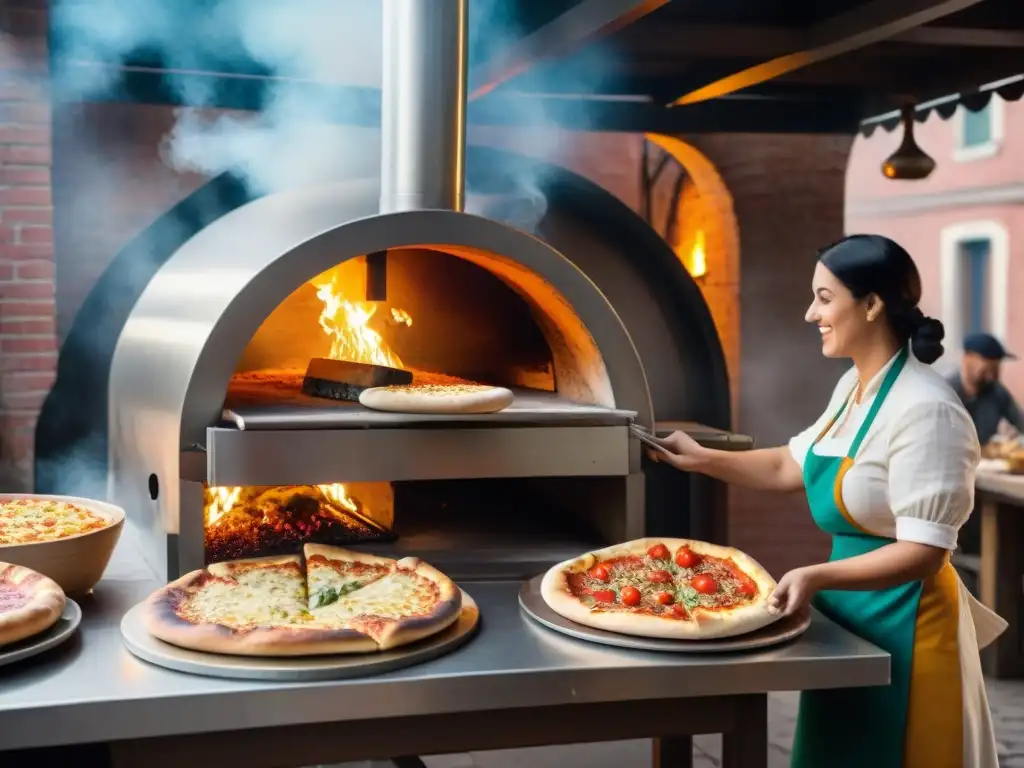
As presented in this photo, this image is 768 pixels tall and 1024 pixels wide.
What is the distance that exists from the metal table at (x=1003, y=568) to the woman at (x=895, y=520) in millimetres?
3282

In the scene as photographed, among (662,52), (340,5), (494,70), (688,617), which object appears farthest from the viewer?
(340,5)

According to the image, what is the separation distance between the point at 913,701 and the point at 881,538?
0.38m

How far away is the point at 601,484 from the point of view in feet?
10.5

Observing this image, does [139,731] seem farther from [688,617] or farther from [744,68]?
[744,68]

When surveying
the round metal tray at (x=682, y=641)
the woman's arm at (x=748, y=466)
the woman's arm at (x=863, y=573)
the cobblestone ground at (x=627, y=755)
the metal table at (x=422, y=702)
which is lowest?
the cobblestone ground at (x=627, y=755)

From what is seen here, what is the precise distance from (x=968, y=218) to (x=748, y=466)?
15643 millimetres

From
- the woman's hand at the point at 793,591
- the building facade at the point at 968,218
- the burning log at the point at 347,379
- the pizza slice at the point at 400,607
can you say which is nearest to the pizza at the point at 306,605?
the pizza slice at the point at 400,607

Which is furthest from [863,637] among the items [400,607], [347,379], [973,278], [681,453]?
[973,278]

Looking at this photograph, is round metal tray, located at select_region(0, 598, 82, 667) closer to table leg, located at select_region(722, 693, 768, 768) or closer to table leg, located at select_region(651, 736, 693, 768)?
table leg, located at select_region(722, 693, 768, 768)

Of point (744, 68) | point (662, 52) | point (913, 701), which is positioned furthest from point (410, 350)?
point (913, 701)

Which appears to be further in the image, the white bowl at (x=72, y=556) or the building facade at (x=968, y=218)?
the building facade at (x=968, y=218)

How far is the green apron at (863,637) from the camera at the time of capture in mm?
2551

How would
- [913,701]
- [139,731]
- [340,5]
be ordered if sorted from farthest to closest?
[340,5] → [913,701] → [139,731]

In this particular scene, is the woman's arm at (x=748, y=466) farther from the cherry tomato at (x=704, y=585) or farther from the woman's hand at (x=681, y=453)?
the cherry tomato at (x=704, y=585)
